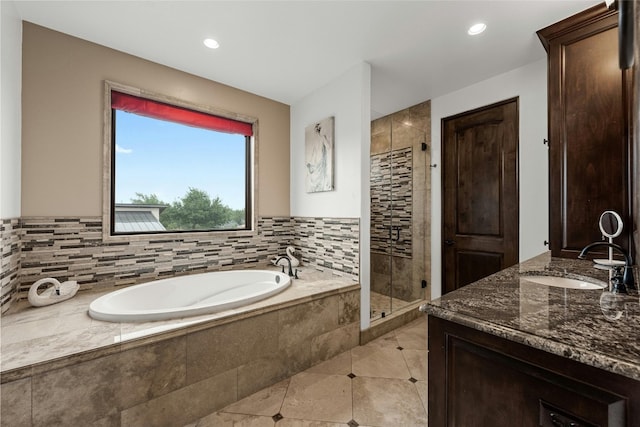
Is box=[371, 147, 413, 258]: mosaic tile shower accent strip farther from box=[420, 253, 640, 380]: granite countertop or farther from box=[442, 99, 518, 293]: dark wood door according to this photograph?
box=[420, 253, 640, 380]: granite countertop

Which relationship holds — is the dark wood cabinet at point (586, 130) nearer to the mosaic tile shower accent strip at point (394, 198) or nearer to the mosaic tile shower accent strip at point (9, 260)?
the mosaic tile shower accent strip at point (394, 198)

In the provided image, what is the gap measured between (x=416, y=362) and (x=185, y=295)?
→ 81.4 inches

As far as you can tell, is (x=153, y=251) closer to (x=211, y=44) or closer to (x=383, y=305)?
(x=211, y=44)

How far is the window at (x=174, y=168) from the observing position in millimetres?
2332

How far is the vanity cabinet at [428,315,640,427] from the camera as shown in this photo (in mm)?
599

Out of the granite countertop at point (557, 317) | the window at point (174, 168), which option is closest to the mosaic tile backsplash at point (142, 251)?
the window at point (174, 168)

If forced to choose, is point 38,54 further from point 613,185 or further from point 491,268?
point 491,268

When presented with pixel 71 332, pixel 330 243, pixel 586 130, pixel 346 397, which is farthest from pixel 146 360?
pixel 586 130

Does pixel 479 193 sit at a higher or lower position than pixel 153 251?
higher

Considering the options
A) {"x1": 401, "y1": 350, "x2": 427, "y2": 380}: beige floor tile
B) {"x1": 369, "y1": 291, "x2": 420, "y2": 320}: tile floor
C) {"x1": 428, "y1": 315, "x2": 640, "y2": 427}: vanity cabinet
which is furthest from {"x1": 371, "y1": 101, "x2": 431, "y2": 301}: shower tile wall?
{"x1": 428, "y1": 315, "x2": 640, "y2": 427}: vanity cabinet

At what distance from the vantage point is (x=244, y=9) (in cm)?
173

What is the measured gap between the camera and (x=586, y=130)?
5.58 ft

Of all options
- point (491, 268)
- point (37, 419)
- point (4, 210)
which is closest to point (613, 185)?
point (491, 268)

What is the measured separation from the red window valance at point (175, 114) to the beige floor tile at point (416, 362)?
108 inches
